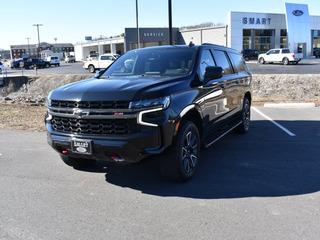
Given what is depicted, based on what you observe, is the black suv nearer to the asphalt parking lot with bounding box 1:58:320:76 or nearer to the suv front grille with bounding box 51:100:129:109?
the suv front grille with bounding box 51:100:129:109

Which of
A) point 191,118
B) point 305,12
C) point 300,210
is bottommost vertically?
point 300,210

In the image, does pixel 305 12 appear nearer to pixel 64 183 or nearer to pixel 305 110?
pixel 305 110

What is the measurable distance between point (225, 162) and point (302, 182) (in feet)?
4.31

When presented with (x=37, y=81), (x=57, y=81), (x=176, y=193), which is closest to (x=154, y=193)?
(x=176, y=193)

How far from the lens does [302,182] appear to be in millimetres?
4484

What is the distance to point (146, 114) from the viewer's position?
3.93 metres

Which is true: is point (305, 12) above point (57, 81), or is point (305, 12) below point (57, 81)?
above

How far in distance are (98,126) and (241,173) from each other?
228cm

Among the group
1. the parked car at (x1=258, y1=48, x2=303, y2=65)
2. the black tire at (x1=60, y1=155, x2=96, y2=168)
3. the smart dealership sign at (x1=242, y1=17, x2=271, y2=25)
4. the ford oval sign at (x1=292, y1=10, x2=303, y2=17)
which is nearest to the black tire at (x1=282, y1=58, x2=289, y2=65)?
the parked car at (x1=258, y1=48, x2=303, y2=65)

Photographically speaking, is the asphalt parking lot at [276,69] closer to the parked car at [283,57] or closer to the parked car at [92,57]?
the parked car at [283,57]

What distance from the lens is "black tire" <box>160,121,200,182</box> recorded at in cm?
419

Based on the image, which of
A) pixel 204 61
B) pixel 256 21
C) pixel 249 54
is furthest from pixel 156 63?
pixel 256 21

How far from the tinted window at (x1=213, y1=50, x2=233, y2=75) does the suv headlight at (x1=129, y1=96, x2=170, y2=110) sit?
88.2 inches

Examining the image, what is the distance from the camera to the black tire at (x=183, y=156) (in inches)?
165
